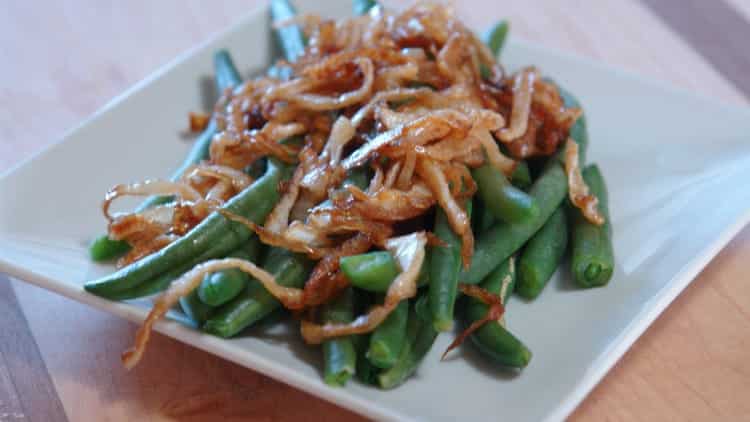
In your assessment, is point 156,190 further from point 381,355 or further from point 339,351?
point 381,355

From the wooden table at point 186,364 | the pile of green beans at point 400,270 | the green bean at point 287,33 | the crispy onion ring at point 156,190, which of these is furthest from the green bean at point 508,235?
the green bean at point 287,33

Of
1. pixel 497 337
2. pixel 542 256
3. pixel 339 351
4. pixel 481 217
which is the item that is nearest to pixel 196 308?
pixel 339 351

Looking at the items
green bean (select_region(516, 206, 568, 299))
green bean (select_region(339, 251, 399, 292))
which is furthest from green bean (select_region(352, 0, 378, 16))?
green bean (select_region(339, 251, 399, 292))

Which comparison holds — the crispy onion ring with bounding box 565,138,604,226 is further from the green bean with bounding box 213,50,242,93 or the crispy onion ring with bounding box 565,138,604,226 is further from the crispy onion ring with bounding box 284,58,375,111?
the green bean with bounding box 213,50,242,93

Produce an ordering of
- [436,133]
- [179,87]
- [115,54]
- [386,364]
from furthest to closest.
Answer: [115,54], [179,87], [436,133], [386,364]

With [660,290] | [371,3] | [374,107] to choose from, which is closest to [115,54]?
[371,3]

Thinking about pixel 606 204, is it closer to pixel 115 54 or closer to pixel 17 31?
pixel 115 54
